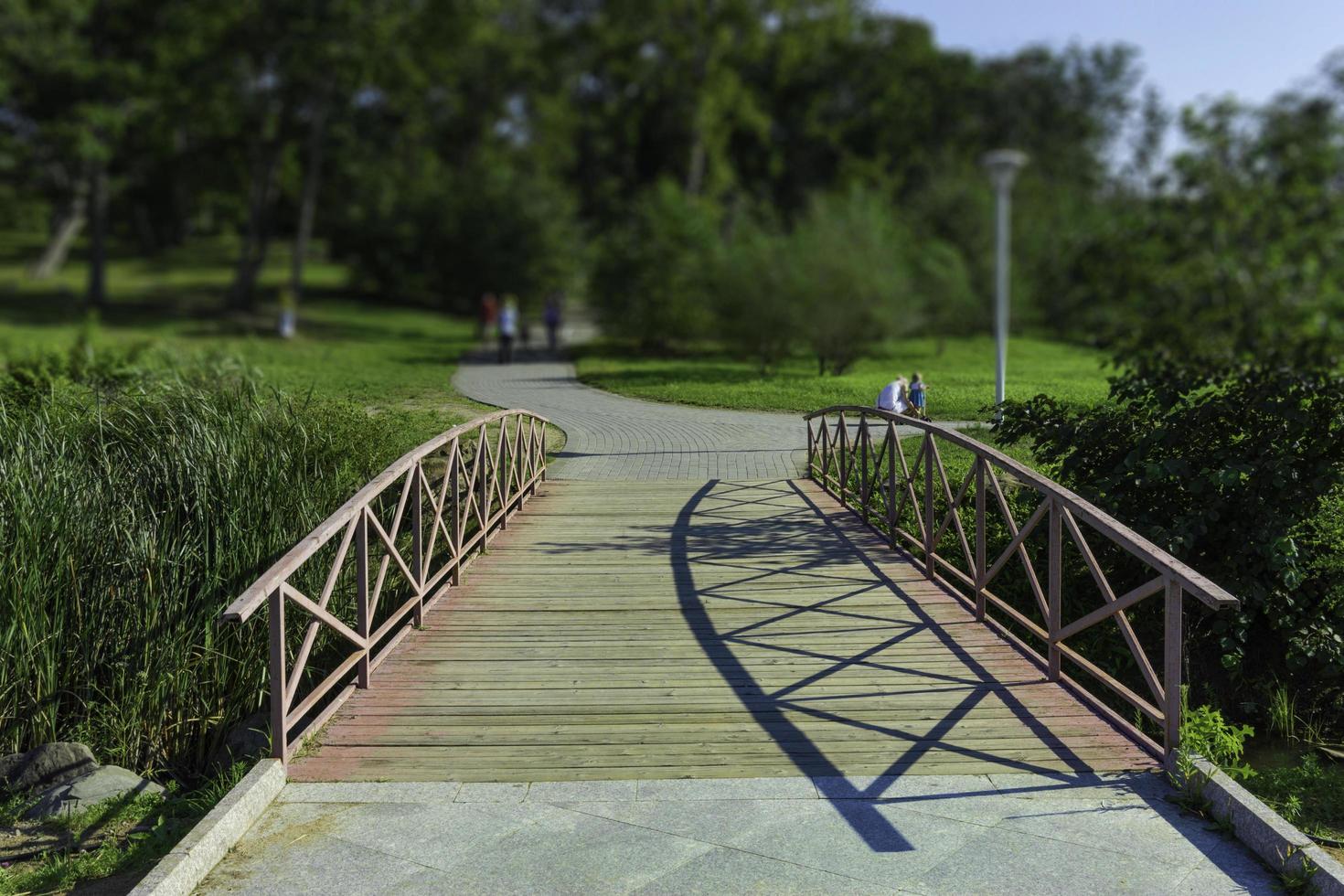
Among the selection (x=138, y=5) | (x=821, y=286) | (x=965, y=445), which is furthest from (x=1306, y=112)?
(x=138, y=5)

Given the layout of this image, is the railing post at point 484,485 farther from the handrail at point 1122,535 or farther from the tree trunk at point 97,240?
the tree trunk at point 97,240

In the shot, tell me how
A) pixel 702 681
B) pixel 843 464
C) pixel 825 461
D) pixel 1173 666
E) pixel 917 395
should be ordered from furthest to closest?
pixel 917 395 < pixel 825 461 < pixel 843 464 < pixel 702 681 < pixel 1173 666

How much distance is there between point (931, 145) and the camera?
61.5m

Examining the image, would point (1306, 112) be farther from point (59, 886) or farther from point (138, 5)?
point (138, 5)

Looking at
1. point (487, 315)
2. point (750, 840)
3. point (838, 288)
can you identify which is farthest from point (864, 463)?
point (487, 315)

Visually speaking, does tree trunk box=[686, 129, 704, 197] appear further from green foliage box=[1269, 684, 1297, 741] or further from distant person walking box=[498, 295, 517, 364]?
green foliage box=[1269, 684, 1297, 741]

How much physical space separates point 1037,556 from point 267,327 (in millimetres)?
30253

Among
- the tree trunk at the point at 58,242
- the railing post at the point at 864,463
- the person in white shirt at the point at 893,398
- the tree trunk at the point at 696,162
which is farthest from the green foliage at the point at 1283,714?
the tree trunk at the point at 58,242

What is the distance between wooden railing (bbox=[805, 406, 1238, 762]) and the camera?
4.92 metres

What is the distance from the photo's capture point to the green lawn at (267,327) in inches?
670

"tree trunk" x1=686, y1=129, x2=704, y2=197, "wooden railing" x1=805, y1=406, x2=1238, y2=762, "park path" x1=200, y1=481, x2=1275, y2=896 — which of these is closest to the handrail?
"wooden railing" x1=805, y1=406, x2=1238, y2=762

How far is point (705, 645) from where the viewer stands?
22.2 ft

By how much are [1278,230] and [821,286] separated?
19.2m

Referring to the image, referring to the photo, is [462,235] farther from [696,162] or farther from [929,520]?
[929,520]
